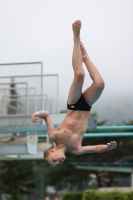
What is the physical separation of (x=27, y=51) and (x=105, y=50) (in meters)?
8.55

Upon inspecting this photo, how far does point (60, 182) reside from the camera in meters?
41.9

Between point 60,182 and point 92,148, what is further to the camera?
point 60,182

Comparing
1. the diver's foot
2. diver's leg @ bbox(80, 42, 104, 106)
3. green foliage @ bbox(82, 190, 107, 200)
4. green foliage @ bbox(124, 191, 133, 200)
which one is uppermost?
the diver's foot

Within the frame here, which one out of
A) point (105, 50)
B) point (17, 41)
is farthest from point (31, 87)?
point (105, 50)

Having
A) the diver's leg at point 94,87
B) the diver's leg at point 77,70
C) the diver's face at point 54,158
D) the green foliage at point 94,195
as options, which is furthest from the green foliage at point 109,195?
the diver's face at point 54,158

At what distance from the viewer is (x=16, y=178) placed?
36.7 metres

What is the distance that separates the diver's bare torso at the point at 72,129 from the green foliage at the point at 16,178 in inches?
1171

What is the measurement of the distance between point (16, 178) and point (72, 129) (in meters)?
30.9

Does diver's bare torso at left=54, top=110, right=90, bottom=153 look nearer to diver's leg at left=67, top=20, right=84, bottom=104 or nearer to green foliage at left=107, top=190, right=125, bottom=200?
diver's leg at left=67, top=20, right=84, bottom=104

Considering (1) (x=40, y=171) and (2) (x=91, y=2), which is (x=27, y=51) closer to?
(2) (x=91, y=2)

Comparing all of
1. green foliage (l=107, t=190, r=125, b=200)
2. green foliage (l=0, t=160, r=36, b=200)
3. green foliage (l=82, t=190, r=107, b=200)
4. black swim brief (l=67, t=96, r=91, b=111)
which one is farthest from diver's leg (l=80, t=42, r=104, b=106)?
green foliage (l=0, t=160, r=36, b=200)

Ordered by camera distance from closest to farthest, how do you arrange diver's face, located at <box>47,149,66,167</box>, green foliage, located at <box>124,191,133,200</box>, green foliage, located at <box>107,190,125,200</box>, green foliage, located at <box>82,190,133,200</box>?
diver's face, located at <box>47,149,66,167</box> → green foliage, located at <box>124,191,133,200</box> → green foliage, located at <box>82,190,133,200</box> → green foliage, located at <box>107,190,125,200</box>

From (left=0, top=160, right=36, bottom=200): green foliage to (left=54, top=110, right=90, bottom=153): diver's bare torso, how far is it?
2974 cm

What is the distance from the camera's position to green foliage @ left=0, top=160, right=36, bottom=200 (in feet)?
119
